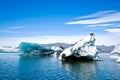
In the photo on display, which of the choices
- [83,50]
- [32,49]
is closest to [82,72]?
[83,50]

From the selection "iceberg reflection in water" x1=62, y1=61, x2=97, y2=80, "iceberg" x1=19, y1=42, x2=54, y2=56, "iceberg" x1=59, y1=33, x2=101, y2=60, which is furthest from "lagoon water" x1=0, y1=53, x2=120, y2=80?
"iceberg" x1=19, y1=42, x2=54, y2=56

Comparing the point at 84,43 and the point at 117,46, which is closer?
the point at 84,43

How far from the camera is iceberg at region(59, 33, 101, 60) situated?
75562mm

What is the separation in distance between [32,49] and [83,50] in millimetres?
57875

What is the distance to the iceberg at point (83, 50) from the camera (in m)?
75.6

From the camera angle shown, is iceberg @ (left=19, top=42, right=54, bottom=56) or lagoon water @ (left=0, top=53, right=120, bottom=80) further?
iceberg @ (left=19, top=42, right=54, bottom=56)

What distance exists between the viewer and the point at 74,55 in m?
77.9

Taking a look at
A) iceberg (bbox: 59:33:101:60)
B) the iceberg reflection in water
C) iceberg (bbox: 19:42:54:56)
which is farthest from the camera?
iceberg (bbox: 19:42:54:56)

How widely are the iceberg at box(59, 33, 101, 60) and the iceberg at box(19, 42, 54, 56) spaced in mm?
46496

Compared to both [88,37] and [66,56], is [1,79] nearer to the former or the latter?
[66,56]

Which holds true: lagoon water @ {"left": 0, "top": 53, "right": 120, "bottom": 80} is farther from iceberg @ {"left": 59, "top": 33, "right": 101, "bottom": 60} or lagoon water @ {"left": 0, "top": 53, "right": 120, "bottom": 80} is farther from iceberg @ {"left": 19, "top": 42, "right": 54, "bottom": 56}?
iceberg @ {"left": 19, "top": 42, "right": 54, "bottom": 56}

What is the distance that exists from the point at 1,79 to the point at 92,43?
48111 mm

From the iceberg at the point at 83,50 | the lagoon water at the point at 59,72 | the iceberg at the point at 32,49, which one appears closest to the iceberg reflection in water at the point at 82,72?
the lagoon water at the point at 59,72

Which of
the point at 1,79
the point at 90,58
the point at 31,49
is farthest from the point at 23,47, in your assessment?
the point at 1,79
